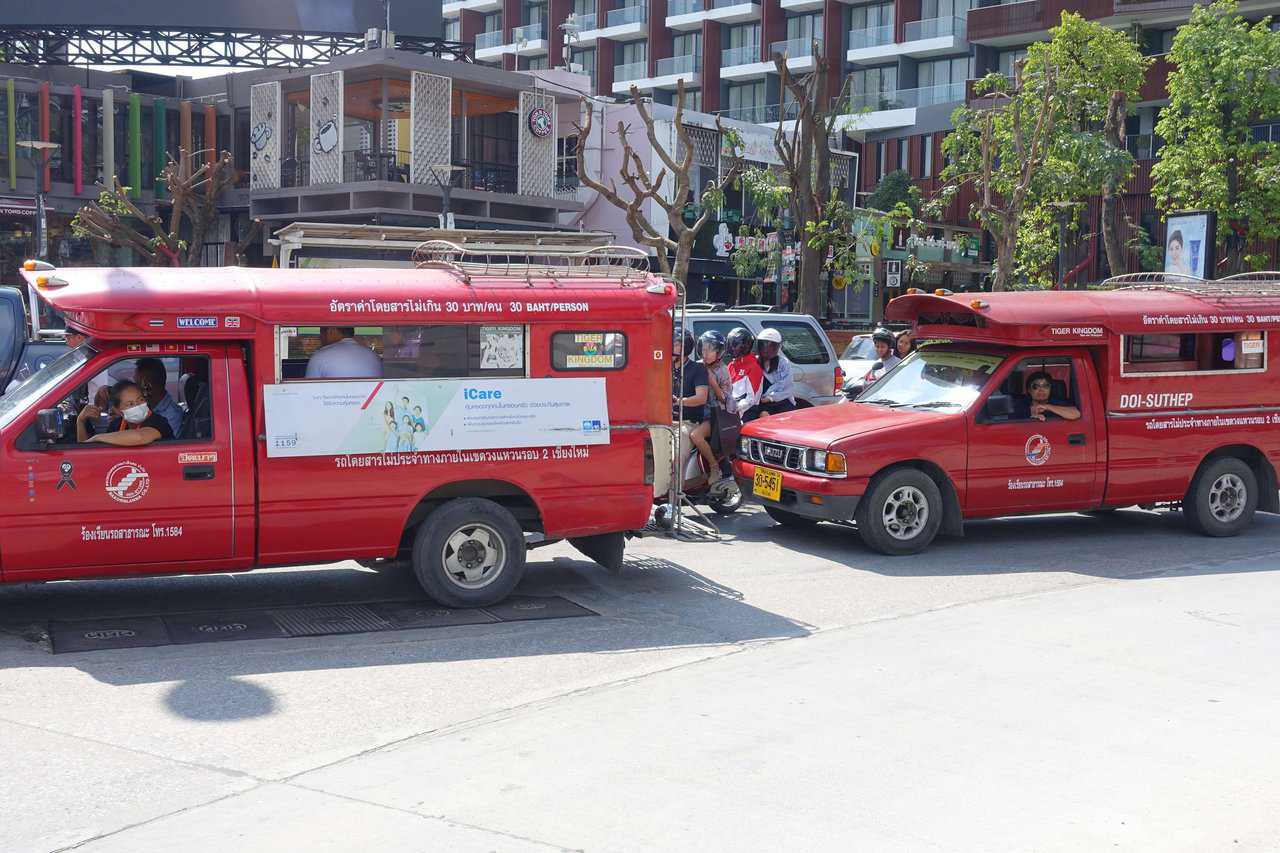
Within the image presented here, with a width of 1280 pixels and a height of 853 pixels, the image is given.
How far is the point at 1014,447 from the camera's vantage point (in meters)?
10.9

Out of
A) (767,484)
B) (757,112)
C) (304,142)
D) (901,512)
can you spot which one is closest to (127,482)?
(767,484)

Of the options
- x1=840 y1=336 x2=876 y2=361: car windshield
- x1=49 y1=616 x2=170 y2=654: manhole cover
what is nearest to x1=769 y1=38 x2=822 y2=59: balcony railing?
x1=840 y1=336 x2=876 y2=361: car windshield

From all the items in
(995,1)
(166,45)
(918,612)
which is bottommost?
(918,612)

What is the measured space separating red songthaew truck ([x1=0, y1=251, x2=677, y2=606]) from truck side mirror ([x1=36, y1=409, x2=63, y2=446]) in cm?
2

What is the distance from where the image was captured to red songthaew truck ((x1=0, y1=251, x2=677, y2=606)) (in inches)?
293

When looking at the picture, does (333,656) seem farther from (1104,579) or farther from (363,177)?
(363,177)

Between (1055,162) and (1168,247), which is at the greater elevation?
(1055,162)

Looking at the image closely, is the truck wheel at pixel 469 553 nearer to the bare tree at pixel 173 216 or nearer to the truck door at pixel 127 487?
the truck door at pixel 127 487

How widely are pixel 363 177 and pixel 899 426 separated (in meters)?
28.7

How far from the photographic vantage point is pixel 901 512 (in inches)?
420

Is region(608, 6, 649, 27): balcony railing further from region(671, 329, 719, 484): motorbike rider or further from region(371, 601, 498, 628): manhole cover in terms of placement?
region(371, 601, 498, 628): manhole cover

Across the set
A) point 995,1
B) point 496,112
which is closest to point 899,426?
point 496,112

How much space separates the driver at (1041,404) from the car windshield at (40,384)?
7.31 meters

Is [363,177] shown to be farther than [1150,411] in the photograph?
Yes
